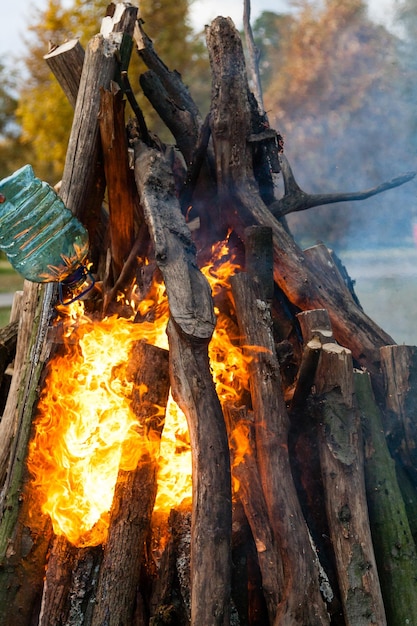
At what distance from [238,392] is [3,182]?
202 centimetres

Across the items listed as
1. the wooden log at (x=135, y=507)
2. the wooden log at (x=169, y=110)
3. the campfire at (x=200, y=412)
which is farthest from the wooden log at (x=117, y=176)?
the wooden log at (x=135, y=507)

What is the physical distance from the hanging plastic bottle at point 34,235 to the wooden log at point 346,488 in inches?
70.5

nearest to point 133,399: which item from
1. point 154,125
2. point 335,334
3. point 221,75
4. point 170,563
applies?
point 170,563

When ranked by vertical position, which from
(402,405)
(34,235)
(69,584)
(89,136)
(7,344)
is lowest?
(69,584)

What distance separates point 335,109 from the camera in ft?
59.9

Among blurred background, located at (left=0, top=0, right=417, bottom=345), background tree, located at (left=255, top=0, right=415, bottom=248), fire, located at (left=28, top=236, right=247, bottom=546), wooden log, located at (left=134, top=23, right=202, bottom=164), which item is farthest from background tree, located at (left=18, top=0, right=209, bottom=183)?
fire, located at (left=28, top=236, right=247, bottom=546)

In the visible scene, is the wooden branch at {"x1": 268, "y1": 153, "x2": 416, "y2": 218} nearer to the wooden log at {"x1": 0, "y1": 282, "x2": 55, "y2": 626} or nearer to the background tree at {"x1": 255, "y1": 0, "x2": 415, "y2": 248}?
the wooden log at {"x1": 0, "y1": 282, "x2": 55, "y2": 626}

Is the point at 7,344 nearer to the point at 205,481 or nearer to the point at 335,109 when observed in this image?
the point at 205,481

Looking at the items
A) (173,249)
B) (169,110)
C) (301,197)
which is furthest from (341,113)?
(173,249)

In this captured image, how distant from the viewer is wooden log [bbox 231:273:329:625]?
2.83 m

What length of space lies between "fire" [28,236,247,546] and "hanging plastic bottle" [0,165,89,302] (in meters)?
0.42

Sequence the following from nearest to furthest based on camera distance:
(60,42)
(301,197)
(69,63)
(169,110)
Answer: (69,63) → (301,197) → (169,110) → (60,42)

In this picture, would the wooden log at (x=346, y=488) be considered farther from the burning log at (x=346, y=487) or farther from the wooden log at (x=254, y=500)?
the wooden log at (x=254, y=500)

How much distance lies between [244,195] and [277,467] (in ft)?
7.20
